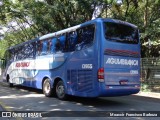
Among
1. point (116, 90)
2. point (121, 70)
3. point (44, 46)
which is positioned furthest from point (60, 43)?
point (116, 90)

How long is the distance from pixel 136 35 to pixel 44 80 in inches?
216

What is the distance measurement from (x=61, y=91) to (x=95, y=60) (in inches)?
125

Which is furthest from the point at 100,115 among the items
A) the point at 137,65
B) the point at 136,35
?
the point at 136,35

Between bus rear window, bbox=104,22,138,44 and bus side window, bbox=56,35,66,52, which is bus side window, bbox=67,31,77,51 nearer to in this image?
bus side window, bbox=56,35,66,52

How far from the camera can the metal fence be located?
53.9 feet

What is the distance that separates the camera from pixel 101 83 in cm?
1090

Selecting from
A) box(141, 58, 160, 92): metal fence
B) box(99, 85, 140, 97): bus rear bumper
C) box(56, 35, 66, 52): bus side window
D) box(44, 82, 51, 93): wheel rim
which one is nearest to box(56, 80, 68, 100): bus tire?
box(44, 82, 51, 93): wheel rim

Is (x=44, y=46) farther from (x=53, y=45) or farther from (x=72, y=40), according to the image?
(x=72, y=40)

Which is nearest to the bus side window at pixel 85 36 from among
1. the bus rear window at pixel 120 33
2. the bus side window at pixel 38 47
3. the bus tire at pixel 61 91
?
the bus rear window at pixel 120 33

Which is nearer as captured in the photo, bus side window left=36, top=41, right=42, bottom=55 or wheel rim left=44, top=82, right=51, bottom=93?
wheel rim left=44, top=82, right=51, bottom=93

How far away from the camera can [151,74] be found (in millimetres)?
16750

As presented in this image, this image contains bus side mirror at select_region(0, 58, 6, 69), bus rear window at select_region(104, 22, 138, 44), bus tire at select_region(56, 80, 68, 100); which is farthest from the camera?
bus side mirror at select_region(0, 58, 6, 69)

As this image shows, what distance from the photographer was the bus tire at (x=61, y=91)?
1330 cm

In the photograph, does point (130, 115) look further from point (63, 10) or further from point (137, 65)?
point (63, 10)
